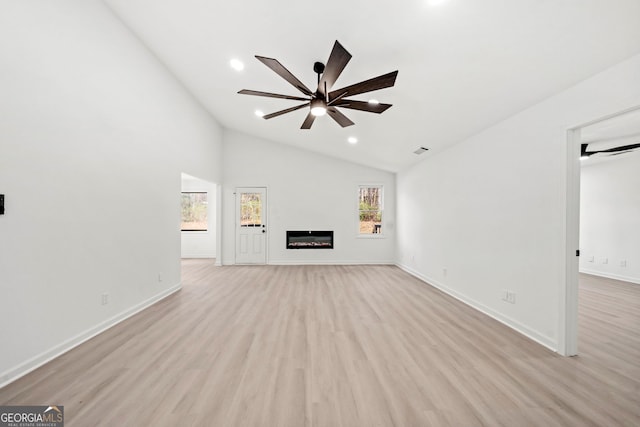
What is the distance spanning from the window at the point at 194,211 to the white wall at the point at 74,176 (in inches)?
170

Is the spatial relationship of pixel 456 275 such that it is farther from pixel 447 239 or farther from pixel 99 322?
pixel 99 322

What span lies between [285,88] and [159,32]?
1650 mm

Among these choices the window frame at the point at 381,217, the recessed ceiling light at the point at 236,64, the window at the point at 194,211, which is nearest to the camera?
the recessed ceiling light at the point at 236,64

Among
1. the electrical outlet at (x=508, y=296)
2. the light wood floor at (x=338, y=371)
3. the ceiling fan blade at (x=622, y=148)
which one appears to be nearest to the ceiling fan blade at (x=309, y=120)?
the light wood floor at (x=338, y=371)

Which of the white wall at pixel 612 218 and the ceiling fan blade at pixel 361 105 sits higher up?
the ceiling fan blade at pixel 361 105

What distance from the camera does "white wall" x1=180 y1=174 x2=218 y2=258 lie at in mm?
7824

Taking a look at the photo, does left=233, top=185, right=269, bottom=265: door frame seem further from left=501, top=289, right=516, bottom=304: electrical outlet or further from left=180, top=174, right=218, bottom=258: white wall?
left=501, top=289, right=516, bottom=304: electrical outlet

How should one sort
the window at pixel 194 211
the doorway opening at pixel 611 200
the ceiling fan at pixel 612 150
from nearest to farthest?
the doorway opening at pixel 611 200 → the ceiling fan at pixel 612 150 → the window at pixel 194 211

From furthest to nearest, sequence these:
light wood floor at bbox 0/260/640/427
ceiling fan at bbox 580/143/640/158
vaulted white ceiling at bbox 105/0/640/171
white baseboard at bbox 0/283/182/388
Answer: ceiling fan at bbox 580/143/640/158 < white baseboard at bbox 0/283/182/388 < vaulted white ceiling at bbox 105/0/640/171 < light wood floor at bbox 0/260/640/427

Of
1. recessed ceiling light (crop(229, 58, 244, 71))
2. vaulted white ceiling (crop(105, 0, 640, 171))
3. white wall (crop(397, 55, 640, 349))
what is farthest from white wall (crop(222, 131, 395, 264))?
recessed ceiling light (crop(229, 58, 244, 71))

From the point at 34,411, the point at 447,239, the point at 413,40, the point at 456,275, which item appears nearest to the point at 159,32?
the point at 413,40

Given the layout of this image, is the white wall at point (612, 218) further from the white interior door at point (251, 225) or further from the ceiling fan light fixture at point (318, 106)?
the white interior door at point (251, 225)

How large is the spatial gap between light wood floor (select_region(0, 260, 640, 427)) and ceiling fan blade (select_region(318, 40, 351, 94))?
8.14 feet

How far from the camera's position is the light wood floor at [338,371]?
1569 mm
